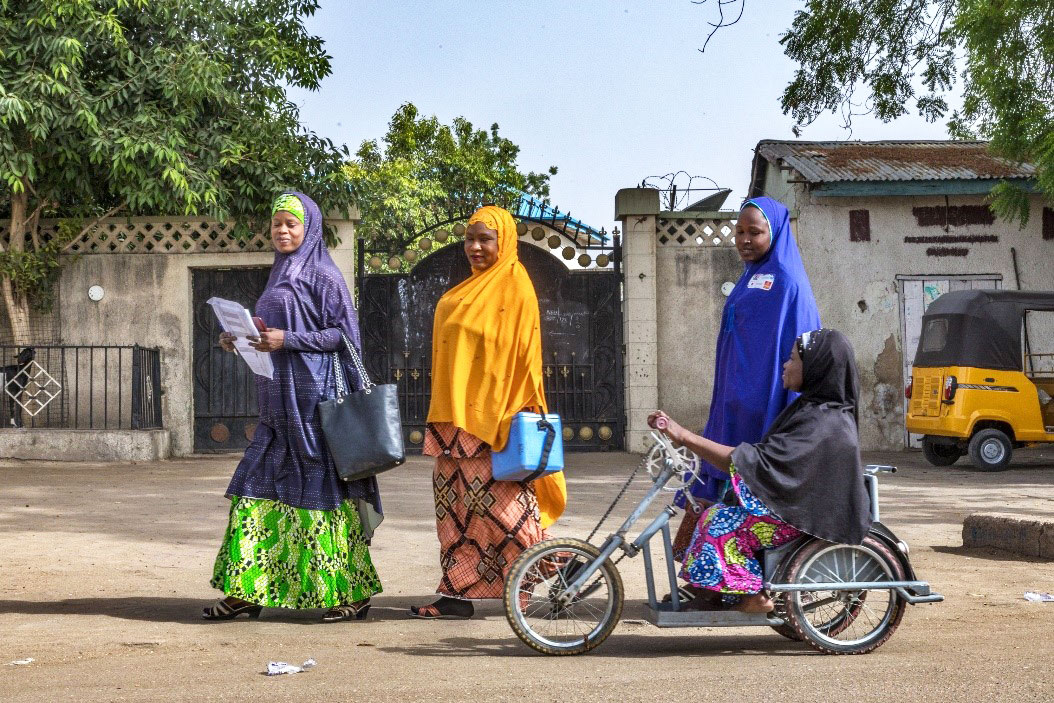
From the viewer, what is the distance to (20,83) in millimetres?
13031

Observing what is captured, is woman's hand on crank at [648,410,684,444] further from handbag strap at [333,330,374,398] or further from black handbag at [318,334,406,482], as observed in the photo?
handbag strap at [333,330,374,398]

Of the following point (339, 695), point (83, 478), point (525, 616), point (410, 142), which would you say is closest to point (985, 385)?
point (83, 478)

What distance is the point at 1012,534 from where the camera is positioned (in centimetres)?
712

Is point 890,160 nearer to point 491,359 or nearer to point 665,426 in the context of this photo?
point 491,359

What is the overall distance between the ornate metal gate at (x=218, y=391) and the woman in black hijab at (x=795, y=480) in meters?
10.4

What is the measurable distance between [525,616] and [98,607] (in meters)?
2.21

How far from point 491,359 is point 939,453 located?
9.94m

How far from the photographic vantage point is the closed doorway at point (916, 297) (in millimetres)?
15211

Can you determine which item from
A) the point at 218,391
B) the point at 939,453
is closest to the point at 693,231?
the point at 939,453

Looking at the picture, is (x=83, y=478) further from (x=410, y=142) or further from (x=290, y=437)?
(x=410, y=142)

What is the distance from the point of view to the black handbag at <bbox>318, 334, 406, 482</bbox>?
16.7ft

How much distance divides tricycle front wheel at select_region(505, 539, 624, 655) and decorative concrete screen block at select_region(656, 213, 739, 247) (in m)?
10.6

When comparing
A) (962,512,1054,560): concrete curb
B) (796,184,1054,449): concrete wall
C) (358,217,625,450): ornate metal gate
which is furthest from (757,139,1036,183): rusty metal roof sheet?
(962,512,1054,560): concrete curb

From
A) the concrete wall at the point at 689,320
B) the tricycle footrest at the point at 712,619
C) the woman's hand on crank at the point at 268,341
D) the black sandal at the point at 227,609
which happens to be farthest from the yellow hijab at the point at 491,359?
the concrete wall at the point at 689,320
